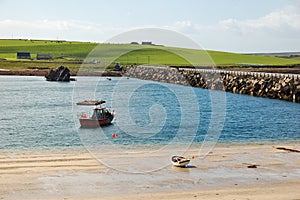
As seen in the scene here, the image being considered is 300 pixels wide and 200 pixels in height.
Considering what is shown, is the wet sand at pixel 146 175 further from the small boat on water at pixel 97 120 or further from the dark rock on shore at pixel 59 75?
the dark rock on shore at pixel 59 75

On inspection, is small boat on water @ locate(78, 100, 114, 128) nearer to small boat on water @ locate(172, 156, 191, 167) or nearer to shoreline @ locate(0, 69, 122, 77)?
small boat on water @ locate(172, 156, 191, 167)

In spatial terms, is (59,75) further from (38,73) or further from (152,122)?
(152,122)

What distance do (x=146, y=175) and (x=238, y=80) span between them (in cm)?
8053

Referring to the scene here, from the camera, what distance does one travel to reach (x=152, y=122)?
59562 mm

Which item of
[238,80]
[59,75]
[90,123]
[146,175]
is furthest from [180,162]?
[59,75]

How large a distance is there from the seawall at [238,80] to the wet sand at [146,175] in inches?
1952

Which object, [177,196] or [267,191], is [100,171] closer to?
[177,196]

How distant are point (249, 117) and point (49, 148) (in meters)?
31.9

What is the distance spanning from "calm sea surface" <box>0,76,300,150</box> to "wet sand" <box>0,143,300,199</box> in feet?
21.0

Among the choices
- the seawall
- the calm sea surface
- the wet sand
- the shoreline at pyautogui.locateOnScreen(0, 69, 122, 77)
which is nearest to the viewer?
the wet sand

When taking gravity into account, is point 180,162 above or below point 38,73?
below

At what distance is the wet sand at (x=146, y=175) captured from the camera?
1054 inches

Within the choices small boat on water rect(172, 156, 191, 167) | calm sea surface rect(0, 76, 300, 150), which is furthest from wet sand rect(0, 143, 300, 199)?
calm sea surface rect(0, 76, 300, 150)

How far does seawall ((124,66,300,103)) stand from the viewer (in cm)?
8781
